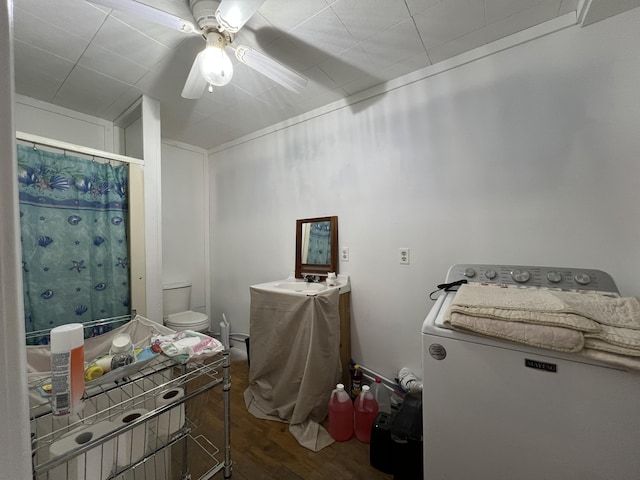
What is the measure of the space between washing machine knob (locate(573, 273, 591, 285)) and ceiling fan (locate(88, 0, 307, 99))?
1653mm

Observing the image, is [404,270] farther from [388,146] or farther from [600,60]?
[600,60]

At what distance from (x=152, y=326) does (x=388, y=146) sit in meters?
1.79

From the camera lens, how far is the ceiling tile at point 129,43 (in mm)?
1312

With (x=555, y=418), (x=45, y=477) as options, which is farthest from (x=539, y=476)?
(x=45, y=477)

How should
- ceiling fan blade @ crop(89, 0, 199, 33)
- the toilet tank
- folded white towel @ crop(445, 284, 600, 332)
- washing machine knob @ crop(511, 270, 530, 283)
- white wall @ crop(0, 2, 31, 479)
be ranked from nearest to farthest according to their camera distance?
1. white wall @ crop(0, 2, 31, 479)
2. folded white towel @ crop(445, 284, 600, 332)
3. ceiling fan blade @ crop(89, 0, 199, 33)
4. washing machine knob @ crop(511, 270, 530, 283)
5. the toilet tank

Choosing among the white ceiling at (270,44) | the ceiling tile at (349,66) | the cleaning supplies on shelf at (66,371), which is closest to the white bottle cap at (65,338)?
the cleaning supplies on shelf at (66,371)

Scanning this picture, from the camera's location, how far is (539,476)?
763 mm

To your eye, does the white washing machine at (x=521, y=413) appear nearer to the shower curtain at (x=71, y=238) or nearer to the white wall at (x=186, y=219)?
the shower curtain at (x=71, y=238)

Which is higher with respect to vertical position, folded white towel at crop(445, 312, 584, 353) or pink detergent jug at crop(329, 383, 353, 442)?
folded white towel at crop(445, 312, 584, 353)

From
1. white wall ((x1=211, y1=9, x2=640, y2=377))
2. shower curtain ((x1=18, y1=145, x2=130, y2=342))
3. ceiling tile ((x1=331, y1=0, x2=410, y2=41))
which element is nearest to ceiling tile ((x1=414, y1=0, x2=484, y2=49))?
ceiling tile ((x1=331, y1=0, x2=410, y2=41))

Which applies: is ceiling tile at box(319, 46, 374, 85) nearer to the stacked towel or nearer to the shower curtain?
the stacked towel

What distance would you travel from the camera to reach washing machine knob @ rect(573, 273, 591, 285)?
3.75 ft

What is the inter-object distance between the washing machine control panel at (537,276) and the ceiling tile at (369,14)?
135 cm

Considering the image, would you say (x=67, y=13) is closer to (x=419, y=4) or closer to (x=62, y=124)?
(x=62, y=124)
